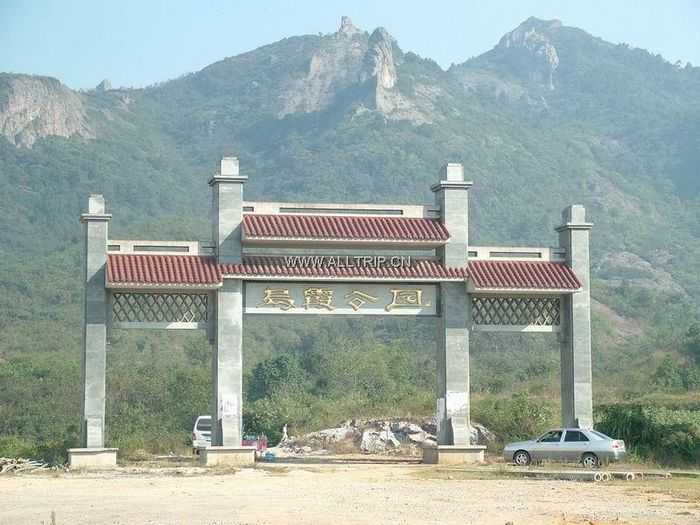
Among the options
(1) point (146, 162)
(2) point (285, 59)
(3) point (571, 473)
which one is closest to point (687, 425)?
(3) point (571, 473)

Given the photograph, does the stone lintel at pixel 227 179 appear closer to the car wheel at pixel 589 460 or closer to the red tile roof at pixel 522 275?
the red tile roof at pixel 522 275

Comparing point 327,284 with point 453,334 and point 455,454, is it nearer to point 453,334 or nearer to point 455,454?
point 453,334

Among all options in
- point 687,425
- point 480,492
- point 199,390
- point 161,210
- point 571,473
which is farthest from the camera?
point 161,210

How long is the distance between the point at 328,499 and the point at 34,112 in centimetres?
10749

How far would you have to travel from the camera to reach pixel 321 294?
29375 millimetres

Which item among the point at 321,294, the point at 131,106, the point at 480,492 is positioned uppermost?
the point at 131,106

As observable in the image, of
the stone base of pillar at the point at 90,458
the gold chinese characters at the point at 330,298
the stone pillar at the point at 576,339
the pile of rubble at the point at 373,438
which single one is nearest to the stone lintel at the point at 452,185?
the gold chinese characters at the point at 330,298

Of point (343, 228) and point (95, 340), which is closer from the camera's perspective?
point (95, 340)

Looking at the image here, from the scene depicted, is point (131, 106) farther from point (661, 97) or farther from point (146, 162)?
point (661, 97)

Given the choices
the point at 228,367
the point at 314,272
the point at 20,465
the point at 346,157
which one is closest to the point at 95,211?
the point at 228,367

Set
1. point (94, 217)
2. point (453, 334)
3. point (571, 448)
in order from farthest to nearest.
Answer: point (453, 334) < point (94, 217) < point (571, 448)

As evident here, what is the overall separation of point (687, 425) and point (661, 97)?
152564mm

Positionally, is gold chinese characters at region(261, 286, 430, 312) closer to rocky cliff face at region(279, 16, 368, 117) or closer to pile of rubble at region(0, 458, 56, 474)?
pile of rubble at region(0, 458, 56, 474)

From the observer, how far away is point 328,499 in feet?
65.8
